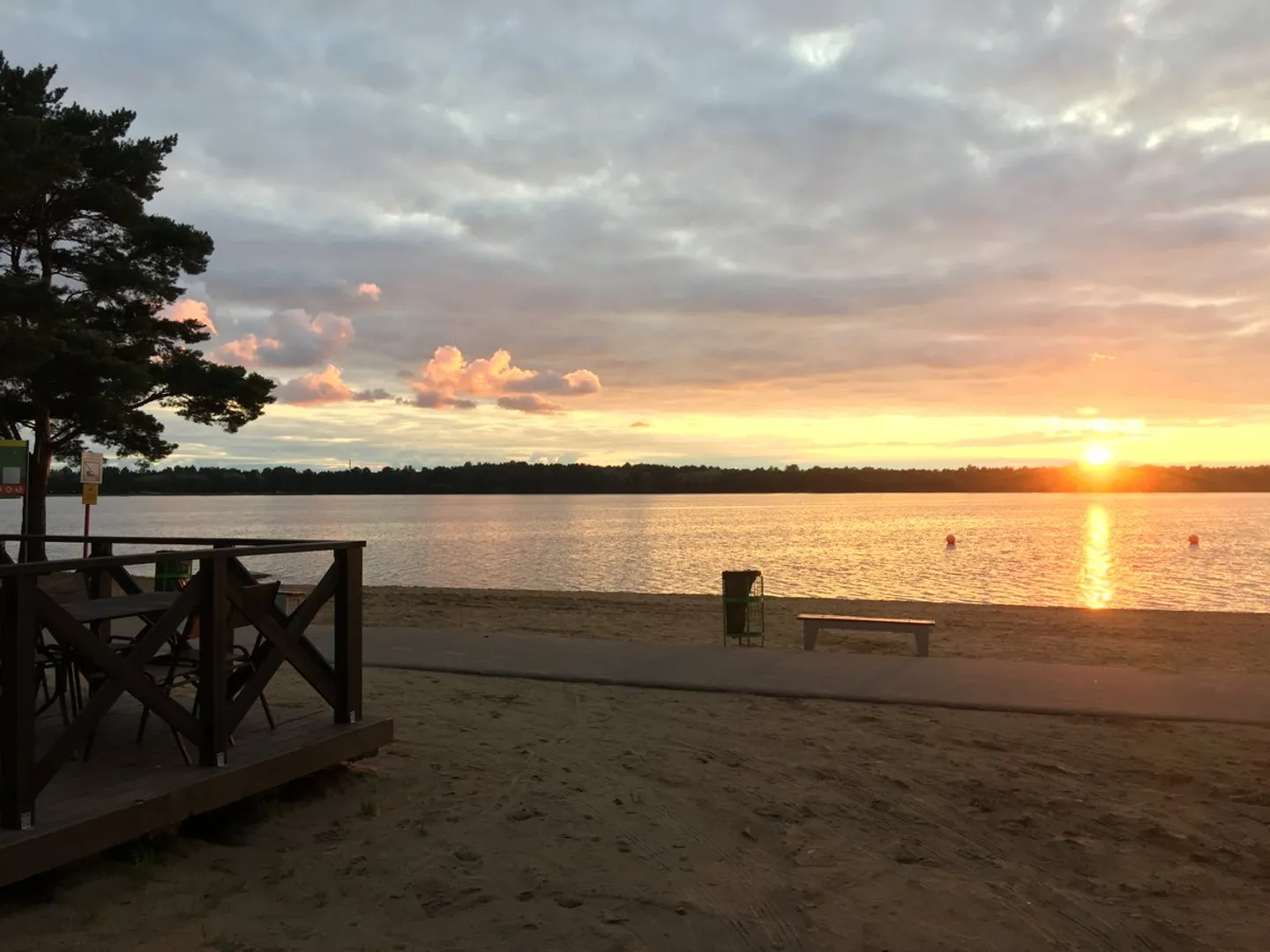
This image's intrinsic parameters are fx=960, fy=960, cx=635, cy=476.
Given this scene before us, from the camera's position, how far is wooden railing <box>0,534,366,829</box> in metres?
3.46

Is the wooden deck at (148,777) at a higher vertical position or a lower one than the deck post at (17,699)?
lower

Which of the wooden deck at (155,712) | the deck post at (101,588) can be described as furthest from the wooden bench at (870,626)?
the deck post at (101,588)

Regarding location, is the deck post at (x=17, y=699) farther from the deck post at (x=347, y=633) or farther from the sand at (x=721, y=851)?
the deck post at (x=347, y=633)

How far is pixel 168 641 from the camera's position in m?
4.65

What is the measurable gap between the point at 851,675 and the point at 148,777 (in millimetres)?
5413

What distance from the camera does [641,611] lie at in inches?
614

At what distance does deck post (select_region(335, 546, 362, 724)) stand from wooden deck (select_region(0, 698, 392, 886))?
118 millimetres

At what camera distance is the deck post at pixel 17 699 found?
3420 mm

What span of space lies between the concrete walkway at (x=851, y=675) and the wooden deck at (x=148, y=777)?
→ 114 inches

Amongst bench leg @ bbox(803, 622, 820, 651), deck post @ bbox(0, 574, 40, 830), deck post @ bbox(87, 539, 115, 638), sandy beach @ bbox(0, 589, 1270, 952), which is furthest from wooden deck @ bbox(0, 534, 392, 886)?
bench leg @ bbox(803, 622, 820, 651)

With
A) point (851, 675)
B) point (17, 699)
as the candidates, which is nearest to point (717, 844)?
point (17, 699)

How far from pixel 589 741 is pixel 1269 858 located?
3521mm

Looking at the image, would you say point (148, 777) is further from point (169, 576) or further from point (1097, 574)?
point (1097, 574)

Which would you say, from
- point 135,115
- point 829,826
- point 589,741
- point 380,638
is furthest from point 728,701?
point 135,115
